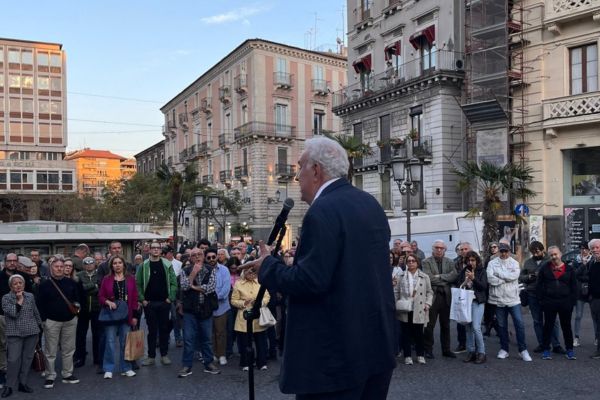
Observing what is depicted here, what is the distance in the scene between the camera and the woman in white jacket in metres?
8.90

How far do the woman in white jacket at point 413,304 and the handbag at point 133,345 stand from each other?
4012mm

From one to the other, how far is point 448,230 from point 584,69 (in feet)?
26.0

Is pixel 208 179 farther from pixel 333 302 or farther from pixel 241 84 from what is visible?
pixel 333 302

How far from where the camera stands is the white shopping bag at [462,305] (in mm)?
8875

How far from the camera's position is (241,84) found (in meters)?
48.1

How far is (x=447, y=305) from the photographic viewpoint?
31.0ft

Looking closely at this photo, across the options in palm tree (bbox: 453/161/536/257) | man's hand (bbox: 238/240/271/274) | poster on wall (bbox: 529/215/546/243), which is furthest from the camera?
poster on wall (bbox: 529/215/546/243)

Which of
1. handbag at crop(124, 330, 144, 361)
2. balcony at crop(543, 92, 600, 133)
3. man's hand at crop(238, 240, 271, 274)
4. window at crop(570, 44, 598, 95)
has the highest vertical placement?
window at crop(570, 44, 598, 95)

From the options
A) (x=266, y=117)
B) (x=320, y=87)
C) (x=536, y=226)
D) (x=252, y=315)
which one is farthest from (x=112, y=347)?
(x=320, y=87)

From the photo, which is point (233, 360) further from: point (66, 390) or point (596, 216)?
point (596, 216)

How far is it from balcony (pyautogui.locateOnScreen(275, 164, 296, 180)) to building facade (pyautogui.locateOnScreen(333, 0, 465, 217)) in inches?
549

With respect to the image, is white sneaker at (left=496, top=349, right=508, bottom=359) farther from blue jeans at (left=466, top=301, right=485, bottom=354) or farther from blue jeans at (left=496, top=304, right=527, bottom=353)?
blue jeans at (left=466, top=301, right=485, bottom=354)

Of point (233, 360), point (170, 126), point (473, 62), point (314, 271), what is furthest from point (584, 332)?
point (170, 126)

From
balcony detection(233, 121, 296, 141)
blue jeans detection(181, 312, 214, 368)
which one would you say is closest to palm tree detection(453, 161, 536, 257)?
blue jeans detection(181, 312, 214, 368)
